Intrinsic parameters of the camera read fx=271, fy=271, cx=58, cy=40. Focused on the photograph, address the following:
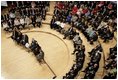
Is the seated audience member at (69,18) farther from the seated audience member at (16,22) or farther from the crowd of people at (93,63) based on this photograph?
the crowd of people at (93,63)

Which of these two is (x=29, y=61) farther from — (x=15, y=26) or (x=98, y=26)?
(x=98, y=26)

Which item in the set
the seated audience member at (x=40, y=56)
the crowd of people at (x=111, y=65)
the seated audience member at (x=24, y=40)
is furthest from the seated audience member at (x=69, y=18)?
the crowd of people at (x=111, y=65)

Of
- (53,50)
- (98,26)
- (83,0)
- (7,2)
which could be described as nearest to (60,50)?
(53,50)

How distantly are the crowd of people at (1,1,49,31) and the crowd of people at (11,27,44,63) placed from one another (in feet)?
1.76

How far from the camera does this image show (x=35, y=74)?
14.1 m

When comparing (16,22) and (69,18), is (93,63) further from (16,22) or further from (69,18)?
(16,22)

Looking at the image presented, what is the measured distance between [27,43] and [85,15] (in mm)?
3992

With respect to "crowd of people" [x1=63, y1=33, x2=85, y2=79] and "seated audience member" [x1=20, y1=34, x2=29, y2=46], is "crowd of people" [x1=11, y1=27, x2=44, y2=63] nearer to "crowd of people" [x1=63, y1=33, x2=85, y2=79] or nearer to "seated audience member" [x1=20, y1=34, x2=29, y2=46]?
"seated audience member" [x1=20, y1=34, x2=29, y2=46]

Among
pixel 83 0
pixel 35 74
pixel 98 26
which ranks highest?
pixel 83 0

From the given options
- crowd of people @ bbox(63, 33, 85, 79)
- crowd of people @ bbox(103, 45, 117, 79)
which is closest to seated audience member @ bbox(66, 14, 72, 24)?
crowd of people @ bbox(63, 33, 85, 79)

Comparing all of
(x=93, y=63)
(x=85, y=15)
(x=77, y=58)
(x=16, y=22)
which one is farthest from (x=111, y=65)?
(x=16, y=22)

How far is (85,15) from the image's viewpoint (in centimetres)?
1661

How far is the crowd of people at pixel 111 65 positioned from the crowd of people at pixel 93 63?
0.52m

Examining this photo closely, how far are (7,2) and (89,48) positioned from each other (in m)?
6.68
